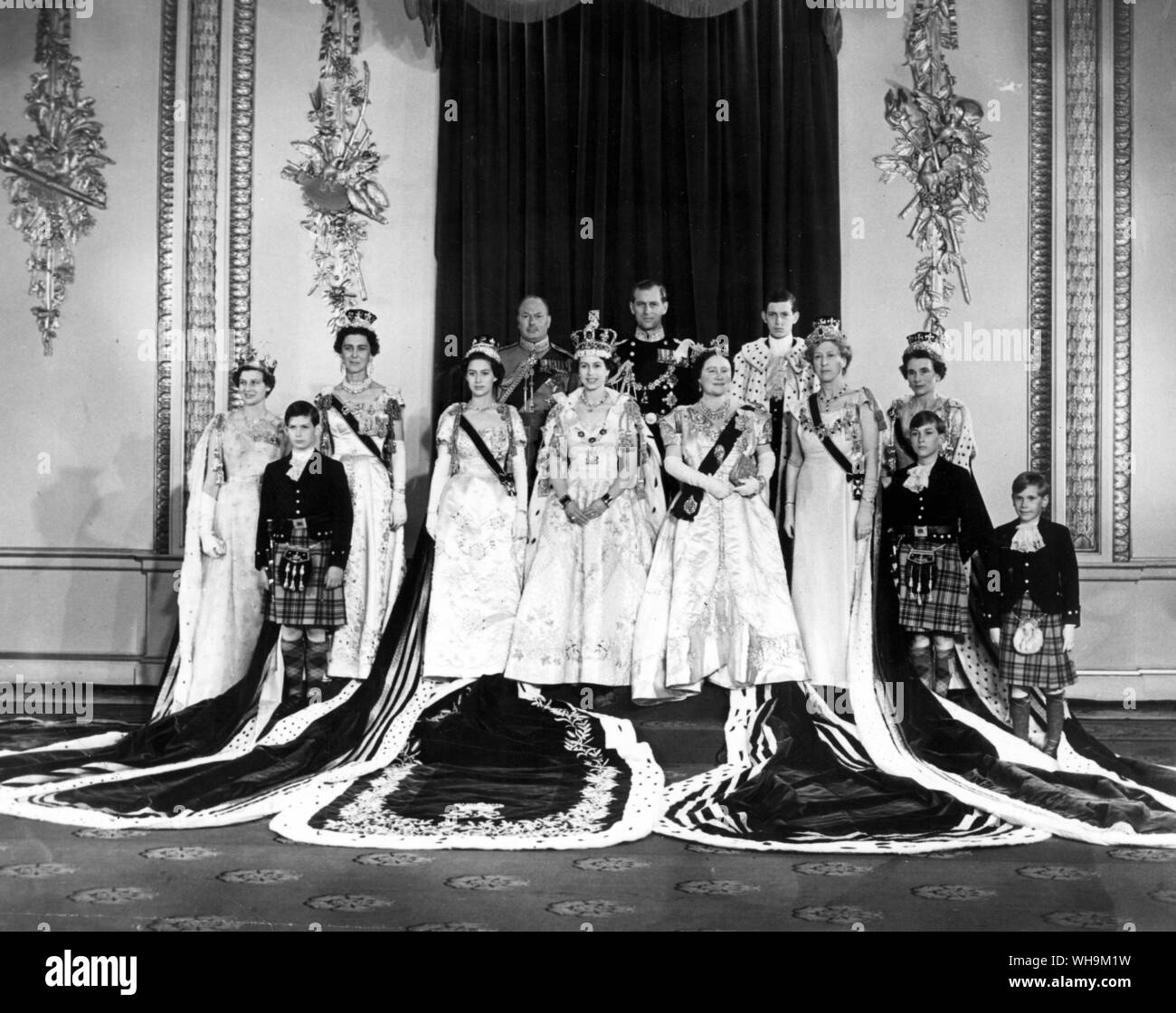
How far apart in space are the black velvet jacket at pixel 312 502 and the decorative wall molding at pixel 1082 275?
3735 mm

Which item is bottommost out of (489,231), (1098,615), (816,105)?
(1098,615)

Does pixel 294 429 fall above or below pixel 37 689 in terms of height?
above

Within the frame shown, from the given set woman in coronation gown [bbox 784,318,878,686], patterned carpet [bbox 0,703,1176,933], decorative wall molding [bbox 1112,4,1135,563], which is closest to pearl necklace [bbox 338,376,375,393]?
woman in coronation gown [bbox 784,318,878,686]

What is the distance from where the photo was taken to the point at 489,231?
680cm

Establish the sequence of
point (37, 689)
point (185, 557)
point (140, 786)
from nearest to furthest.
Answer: point (140, 786), point (185, 557), point (37, 689)

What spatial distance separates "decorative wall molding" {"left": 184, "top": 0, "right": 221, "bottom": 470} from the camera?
687cm

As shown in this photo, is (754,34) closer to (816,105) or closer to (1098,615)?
(816,105)

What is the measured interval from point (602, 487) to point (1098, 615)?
285 cm

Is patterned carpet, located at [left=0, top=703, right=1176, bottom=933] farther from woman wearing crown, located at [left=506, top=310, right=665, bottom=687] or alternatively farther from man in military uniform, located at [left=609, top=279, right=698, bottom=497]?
man in military uniform, located at [left=609, top=279, right=698, bottom=497]

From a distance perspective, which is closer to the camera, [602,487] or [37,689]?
[602,487]

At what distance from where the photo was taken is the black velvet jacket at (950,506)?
5.39 metres

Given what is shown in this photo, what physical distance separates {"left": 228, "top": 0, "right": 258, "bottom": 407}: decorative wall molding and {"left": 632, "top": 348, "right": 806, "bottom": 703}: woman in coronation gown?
273 cm
